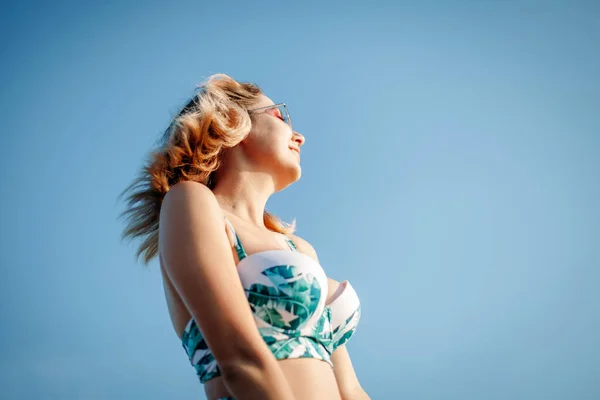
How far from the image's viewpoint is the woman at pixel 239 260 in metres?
2.18

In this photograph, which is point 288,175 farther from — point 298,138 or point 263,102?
point 263,102

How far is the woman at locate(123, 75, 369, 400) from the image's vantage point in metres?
2.18

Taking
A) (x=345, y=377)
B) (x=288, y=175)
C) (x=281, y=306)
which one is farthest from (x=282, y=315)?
(x=288, y=175)

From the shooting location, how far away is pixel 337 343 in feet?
11.2

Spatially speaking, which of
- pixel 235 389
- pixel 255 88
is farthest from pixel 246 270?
pixel 255 88

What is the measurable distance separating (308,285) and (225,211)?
902 mm

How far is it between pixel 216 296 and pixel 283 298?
584mm

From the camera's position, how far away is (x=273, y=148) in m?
3.83

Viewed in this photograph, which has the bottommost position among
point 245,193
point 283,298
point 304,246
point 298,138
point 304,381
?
point 304,381

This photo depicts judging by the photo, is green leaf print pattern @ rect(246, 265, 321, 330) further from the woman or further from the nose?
the nose

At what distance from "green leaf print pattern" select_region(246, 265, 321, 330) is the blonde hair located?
110 centimetres

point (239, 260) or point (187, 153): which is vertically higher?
point (187, 153)

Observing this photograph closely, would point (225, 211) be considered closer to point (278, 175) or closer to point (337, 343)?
point (278, 175)

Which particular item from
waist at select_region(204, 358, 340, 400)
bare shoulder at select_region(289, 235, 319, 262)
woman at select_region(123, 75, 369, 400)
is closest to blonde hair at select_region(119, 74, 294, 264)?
woman at select_region(123, 75, 369, 400)
